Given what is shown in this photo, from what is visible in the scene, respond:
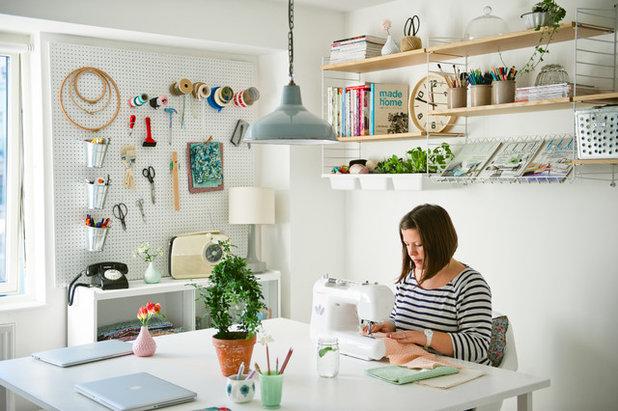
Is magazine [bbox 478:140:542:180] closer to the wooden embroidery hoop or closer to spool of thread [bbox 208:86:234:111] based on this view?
spool of thread [bbox 208:86:234:111]

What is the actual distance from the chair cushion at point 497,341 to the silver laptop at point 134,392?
1.27 m

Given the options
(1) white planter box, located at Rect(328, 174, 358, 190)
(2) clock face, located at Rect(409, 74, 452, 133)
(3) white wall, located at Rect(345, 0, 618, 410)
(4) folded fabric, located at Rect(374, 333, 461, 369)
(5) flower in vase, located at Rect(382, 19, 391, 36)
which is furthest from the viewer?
(1) white planter box, located at Rect(328, 174, 358, 190)

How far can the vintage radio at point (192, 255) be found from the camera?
4.17m

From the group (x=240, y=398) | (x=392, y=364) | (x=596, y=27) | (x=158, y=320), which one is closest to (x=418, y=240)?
(x=392, y=364)

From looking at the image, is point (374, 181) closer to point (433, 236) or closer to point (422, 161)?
point (422, 161)

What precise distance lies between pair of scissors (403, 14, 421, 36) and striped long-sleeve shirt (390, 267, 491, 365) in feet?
5.83

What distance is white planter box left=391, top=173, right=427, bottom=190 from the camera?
3.84 metres

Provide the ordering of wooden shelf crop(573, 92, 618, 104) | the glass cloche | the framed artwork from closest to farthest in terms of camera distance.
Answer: wooden shelf crop(573, 92, 618, 104), the glass cloche, the framed artwork

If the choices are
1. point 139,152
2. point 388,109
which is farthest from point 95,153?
point 388,109

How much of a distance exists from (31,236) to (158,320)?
0.86 meters

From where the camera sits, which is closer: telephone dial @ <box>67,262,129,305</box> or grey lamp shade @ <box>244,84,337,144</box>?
grey lamp shade @ <box>244,84,337,144</box>

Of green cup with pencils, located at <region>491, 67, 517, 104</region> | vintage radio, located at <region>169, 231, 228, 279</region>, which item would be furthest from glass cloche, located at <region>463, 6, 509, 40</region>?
vintage radio, located at <region>169, 231, 228, 279</region>

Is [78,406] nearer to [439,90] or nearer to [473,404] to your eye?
[473,404]

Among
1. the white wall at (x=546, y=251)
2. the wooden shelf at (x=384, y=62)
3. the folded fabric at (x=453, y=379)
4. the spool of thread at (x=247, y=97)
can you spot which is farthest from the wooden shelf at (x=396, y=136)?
the folded fabric at (x=453, y=379)
